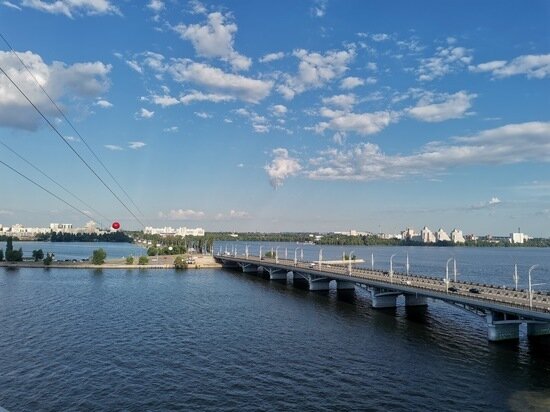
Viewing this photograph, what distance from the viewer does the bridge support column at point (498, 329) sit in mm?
48272

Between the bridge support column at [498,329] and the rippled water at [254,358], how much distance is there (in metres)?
1.17

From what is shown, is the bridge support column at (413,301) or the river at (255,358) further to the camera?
the bridge support column at (413,301)

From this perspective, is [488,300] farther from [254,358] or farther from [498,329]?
[254,358]

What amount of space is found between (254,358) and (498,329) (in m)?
27.2

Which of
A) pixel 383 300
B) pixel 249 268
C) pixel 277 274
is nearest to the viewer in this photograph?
pixel 383 300

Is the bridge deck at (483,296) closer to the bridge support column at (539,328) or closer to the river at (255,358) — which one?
the bridge support column at (539,328)

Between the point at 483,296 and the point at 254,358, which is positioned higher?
the point at 483,296

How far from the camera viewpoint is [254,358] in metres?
42.3

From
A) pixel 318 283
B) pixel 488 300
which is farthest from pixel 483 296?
pixel 318 283

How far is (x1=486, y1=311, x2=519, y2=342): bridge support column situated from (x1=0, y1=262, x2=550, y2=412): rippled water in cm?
117

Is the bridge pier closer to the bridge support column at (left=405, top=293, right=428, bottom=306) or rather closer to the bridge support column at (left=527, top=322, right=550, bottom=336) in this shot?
the bridge support column at (left=405, top=293, right=428, bottom=306)

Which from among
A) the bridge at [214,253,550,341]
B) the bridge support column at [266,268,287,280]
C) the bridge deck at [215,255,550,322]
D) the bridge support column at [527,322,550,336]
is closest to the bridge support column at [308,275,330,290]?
the bridge at [214,253,550,341]

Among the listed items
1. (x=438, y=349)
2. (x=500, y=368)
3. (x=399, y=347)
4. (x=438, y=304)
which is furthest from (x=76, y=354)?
(x=438, y=304)

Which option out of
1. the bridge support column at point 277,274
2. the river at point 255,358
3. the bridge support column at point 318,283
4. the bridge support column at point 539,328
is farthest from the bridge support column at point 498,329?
the bridge support column at point 277,274
